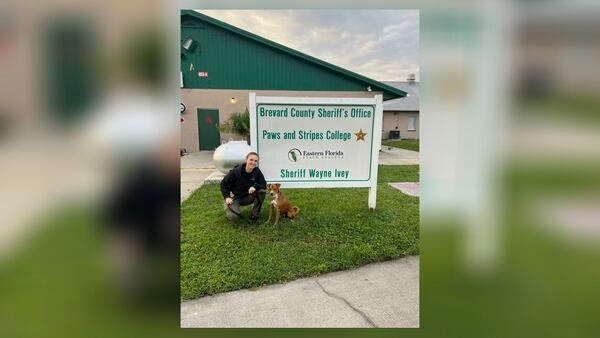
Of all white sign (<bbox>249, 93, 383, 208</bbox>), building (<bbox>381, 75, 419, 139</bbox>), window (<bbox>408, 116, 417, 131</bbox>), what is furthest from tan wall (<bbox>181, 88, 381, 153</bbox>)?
building (<bbox>381, 75, 419, 139</bbox>)

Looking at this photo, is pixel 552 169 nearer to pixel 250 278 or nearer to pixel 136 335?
pixel 250 278

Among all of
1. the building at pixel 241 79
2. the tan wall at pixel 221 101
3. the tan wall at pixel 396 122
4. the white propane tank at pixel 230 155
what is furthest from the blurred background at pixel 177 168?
the tan wall at pixel 396 122

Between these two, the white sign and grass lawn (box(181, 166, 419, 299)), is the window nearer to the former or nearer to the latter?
grass lawn (box(181, 166, 419, 299))

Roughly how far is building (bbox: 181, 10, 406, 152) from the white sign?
4.30 meters

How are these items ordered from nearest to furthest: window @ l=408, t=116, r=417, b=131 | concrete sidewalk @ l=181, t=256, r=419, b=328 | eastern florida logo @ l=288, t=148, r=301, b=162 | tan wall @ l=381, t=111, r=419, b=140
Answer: concrete sidewalk @ l=181, t=256, r=419, b=328 → eastern florida logo @ l=288, t=148, r=301, b=162 → window @ l=408, t=116, r=417, b=131 → tan wall @ l=381, t=111, r=419, b=140

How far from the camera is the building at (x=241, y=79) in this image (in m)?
7.64

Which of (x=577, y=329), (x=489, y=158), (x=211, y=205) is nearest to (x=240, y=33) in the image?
(x=211, y=205)

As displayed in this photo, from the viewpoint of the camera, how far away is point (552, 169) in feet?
5.65

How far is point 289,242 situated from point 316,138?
1.30 metres

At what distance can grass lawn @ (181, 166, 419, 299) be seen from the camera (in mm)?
2482

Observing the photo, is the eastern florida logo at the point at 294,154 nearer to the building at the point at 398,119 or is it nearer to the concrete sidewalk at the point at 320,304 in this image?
the concrete sidewalk at the point at 320,304

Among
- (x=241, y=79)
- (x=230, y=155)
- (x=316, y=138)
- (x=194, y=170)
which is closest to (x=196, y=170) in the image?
(x=194, y=170)

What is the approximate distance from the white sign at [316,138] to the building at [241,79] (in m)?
4.30

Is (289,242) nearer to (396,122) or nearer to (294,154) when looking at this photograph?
(294,154)
